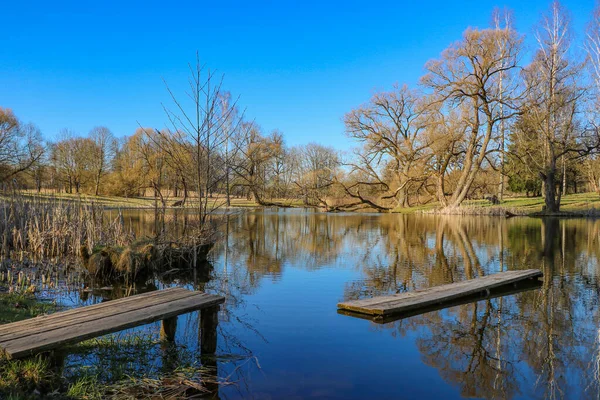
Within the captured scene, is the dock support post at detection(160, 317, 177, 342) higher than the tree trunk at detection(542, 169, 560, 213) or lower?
lower

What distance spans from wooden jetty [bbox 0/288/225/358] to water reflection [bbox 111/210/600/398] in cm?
Result: 79

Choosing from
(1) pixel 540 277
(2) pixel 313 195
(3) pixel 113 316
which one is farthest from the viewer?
(2) pixel 313 195

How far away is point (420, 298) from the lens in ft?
25.5

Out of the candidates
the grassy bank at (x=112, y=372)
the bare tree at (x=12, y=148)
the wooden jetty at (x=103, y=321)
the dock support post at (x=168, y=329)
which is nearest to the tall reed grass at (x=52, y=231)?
the grassy bank at (x=112, y=372)

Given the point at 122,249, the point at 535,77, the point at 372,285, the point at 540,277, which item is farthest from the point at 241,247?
the point at 535,77

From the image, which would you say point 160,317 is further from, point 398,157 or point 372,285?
point 398,157

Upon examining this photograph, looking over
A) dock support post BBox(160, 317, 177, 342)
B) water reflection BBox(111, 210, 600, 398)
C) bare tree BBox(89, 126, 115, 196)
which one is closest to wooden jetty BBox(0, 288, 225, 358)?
dock support post BBox(160, 317, 177, 342)

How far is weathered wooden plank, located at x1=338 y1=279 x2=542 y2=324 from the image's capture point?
7.16 meters

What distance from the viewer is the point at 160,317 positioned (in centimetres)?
491

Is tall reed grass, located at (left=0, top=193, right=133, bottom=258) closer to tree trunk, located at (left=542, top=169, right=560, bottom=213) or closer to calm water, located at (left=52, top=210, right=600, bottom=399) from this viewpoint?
calm water, located at (left=52, top=210, right=600, bottom=399)

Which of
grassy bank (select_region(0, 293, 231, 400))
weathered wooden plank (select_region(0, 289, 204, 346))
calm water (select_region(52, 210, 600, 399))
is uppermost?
weathered wooden plank (select_region(0, 289, 204, 346))

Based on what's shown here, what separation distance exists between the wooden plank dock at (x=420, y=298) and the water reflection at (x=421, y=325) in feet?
0.91

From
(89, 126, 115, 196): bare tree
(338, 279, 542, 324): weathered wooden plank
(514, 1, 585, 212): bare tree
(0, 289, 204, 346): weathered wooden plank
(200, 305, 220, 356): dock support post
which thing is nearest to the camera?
(0, 289, 204, 346): weathered wooden plank

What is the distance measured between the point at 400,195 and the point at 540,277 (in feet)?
106
